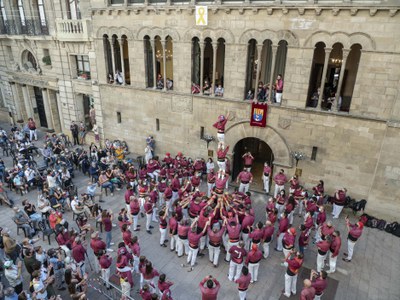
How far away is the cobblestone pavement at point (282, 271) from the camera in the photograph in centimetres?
1102

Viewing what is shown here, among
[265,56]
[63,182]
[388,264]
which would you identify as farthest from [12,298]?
[265,56]

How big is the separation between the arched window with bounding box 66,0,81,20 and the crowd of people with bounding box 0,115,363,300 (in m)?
10.2

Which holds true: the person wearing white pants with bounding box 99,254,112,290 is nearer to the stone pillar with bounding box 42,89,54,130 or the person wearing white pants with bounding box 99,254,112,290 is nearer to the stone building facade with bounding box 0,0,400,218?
the stone building facade with bounding box 0,0,400,218

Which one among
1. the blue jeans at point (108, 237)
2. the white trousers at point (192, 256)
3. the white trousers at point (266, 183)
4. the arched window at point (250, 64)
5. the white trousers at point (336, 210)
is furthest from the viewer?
the white trousers at point (266, 183)

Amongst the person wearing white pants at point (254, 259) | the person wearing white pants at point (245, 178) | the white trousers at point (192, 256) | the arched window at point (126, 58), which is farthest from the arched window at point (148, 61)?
the person wearing white pants at point (254, 259)

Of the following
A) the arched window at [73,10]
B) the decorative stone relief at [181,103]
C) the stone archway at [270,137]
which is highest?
the arched window at [73,10]

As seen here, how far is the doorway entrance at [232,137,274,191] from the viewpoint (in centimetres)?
1839

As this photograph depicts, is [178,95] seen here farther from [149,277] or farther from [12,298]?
[12,298]

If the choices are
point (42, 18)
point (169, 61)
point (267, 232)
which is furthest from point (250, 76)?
point (42, 18)

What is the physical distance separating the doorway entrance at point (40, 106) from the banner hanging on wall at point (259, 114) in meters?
20.0

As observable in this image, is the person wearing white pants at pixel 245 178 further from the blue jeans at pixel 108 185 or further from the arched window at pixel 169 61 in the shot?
the arched window at pixel 169 61

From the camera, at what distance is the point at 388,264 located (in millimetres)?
12570

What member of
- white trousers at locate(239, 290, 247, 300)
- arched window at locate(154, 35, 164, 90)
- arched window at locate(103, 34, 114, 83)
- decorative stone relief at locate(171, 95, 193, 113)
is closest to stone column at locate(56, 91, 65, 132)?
arched window at locate(103, 34, 114, 83)

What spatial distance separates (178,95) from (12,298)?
12930 mm
